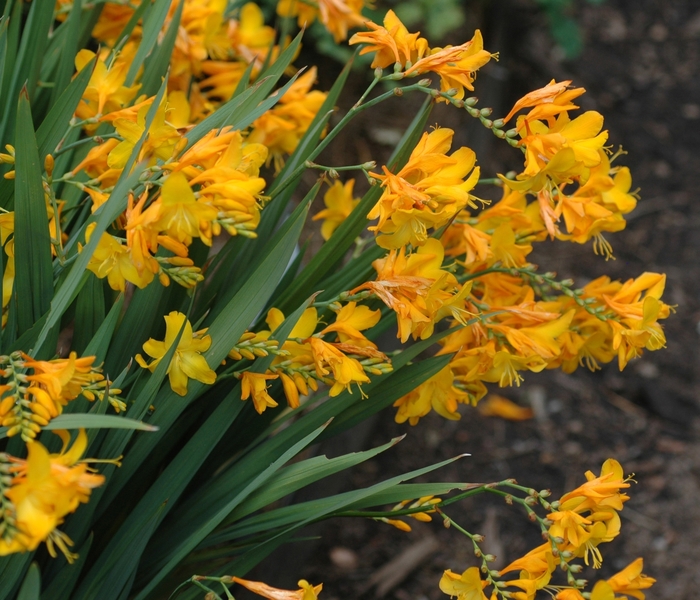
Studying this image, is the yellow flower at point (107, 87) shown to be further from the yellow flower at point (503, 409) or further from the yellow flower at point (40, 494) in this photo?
the yellow flower at point (503, 409)

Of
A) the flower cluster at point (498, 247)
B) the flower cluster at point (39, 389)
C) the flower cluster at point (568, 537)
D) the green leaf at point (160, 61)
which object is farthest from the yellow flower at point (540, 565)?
the green leaf at point (160, 61)

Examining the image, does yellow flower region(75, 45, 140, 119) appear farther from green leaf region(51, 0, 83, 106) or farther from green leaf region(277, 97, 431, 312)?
green leaf region(277, 97, 431, 312)

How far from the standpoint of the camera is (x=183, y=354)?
92cm

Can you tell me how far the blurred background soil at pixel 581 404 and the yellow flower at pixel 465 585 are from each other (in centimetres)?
78

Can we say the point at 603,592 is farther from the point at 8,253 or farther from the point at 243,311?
the point at 8,253

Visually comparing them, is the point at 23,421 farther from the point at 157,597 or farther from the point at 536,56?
the point at 536,56

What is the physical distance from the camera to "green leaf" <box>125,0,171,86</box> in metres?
1.19

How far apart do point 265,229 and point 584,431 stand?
1.74 meters

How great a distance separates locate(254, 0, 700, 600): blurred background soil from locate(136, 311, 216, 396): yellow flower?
2.86 ft

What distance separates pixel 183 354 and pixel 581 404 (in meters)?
2.03

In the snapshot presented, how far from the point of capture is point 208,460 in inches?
46.1

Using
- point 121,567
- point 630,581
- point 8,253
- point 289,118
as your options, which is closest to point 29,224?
point 8,253

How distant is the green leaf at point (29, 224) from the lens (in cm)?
91

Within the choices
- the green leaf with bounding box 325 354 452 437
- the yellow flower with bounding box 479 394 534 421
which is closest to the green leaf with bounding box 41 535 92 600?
the green leaf with bounding box 325 354 452 437
